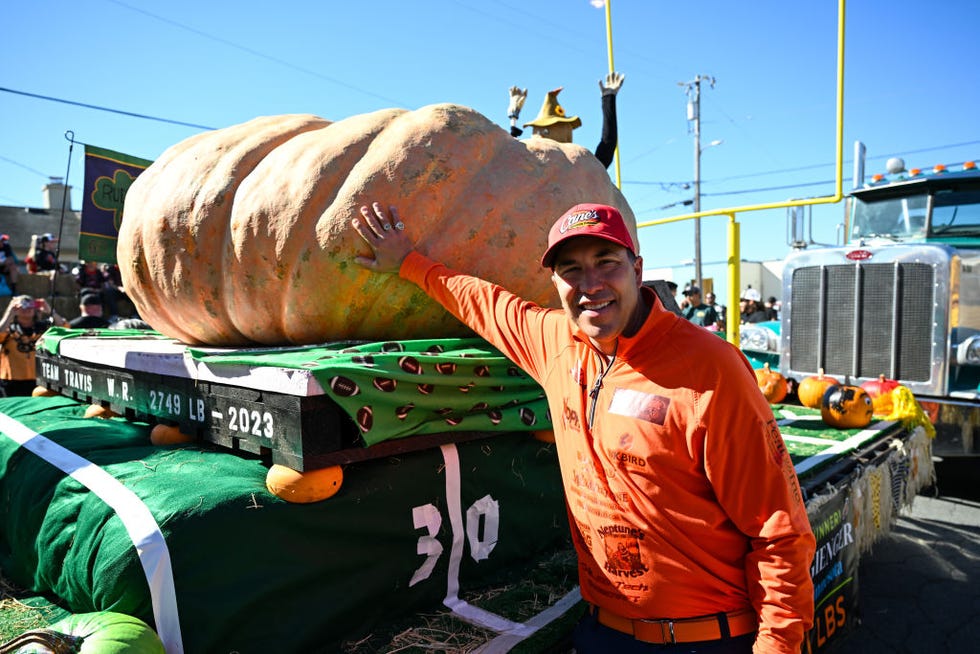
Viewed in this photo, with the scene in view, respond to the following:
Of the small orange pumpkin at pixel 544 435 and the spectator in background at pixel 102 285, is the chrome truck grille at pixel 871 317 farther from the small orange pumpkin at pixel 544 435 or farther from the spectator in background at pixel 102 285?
the spectator in background at pixel 102 285

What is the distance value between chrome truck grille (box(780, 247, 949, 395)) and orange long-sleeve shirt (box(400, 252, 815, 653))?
17.9ft

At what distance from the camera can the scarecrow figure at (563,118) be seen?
11.6 feet

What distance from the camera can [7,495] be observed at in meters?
2.68

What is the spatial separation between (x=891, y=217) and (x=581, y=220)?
7172 mm

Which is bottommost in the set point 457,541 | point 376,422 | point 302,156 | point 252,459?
point 457,541

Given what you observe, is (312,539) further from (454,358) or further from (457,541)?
(454,358)

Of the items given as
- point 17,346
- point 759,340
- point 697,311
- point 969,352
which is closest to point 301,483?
point 969,352

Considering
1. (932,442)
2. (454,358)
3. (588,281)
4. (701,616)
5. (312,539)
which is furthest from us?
(932,442)

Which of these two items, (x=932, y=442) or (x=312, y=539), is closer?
(x=312, y=539)

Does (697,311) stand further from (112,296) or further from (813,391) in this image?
(112,296)

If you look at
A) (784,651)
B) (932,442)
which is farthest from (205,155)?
(932,442)

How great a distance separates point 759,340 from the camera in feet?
24.7

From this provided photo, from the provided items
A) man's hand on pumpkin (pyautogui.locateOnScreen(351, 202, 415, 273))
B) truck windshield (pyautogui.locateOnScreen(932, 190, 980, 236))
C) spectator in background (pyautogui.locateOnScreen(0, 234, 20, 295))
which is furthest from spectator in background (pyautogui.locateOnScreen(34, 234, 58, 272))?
truck windshield (pyautogui.locateOnScreen(932, 190, 980, 236))

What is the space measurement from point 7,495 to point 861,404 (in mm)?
5275
